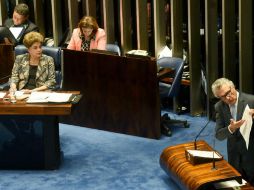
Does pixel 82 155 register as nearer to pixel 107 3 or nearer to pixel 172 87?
pixel 172 87

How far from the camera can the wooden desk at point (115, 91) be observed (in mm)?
6996

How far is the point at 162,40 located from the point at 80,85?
54.4 inches

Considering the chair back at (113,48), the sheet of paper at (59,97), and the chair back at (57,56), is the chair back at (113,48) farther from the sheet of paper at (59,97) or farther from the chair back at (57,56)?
the sheet of paper at (59,97)

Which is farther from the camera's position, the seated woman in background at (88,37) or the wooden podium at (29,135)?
the seated woman in background at (88,37)

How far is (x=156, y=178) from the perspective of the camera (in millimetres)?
5898

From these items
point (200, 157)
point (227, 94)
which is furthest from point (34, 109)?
point (227, 94)

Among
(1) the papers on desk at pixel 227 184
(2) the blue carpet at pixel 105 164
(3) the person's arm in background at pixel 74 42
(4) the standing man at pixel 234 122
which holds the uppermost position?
(3) the person's arm in background at pixel 74 42

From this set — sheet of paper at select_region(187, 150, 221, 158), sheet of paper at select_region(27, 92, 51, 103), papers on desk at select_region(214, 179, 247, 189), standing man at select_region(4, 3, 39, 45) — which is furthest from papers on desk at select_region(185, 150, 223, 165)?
standing man at select_region(4, 3, 39, 45)

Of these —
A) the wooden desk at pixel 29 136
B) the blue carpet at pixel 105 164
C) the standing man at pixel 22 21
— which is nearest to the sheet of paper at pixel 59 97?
the wooden desk at pixel 29 136

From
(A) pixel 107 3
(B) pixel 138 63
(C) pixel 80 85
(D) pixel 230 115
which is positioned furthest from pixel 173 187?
(A) pixel 107 3

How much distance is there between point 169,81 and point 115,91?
0.79 meters

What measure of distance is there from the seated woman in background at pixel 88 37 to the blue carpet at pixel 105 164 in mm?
1064

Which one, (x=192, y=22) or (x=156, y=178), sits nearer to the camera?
(x=156, y=178)

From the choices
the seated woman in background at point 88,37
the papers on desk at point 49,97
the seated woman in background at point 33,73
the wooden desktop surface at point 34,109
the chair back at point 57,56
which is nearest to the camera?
the wooden desktop surface at point 34,109
